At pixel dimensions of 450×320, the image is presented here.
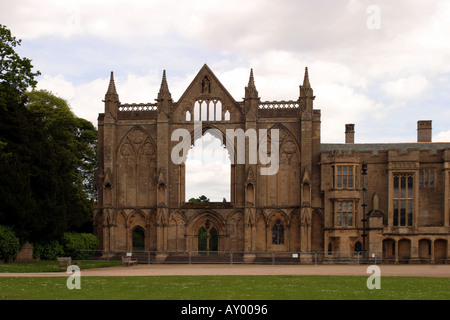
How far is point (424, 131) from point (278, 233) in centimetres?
1594

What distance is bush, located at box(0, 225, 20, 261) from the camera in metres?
38.6

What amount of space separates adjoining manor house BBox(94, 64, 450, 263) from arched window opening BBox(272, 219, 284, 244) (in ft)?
0.28

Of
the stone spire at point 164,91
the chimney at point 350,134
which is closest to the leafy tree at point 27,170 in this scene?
the stone spire at point 164,91

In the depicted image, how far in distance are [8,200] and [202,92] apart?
21608mm

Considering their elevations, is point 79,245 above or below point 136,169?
below

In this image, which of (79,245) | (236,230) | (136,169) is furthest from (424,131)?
(79,245)

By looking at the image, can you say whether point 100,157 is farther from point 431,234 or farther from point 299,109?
point 431,234

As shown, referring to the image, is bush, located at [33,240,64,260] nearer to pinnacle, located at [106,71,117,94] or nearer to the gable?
pinnacle, located at [106,71,117,94]

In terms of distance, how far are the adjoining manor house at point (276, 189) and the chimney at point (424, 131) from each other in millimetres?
85

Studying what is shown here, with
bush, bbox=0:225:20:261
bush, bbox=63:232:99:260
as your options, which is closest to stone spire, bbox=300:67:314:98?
bush, bbox=63:232:99:260

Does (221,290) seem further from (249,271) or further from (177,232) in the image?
(177,232)

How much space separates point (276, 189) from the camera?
54750 millimetres

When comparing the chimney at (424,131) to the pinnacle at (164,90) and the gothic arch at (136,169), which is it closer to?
the pinnacle at (164,90)
